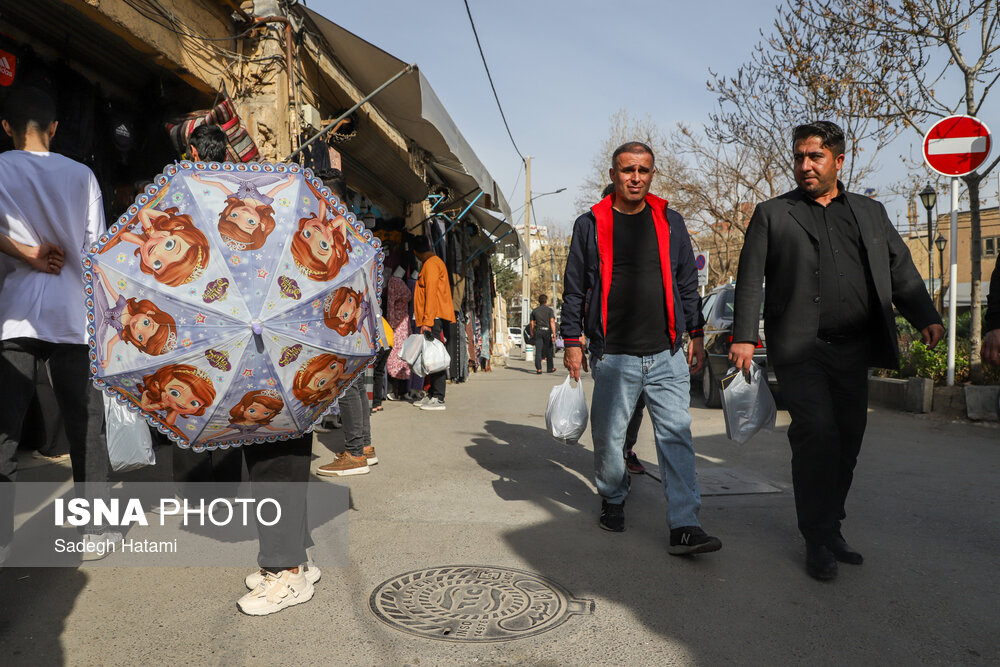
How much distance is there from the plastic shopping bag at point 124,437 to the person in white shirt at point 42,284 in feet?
0.93

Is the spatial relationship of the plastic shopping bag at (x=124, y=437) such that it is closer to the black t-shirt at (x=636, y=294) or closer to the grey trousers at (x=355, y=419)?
the grey trousers at (x=355, y=419)

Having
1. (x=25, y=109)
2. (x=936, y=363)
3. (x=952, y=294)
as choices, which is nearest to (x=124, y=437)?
(x=25, y=109)

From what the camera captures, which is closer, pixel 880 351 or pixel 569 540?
pixel 880 351

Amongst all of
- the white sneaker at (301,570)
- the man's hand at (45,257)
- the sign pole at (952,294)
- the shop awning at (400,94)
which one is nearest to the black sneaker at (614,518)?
the white sneaker at (301,570)

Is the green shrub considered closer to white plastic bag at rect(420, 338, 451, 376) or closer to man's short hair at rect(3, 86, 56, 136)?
white plastic bag at rect(420, 338, 451, 376)

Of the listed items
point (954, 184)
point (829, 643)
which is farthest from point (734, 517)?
point (954, 184)

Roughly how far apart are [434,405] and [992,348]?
22.9 feet

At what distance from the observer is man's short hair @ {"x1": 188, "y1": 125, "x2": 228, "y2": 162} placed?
460 cm

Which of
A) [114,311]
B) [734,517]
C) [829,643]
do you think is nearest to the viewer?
[114,311]

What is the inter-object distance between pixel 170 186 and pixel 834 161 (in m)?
3.10

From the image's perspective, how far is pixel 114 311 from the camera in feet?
8.50

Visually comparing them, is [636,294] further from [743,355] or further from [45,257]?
[45,257]

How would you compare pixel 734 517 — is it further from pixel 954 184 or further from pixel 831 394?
pixel 954 184

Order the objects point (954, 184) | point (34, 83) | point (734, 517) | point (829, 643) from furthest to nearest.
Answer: point (954, 184) → point (34, 83) → point (734, 517) → point (829, 643)
